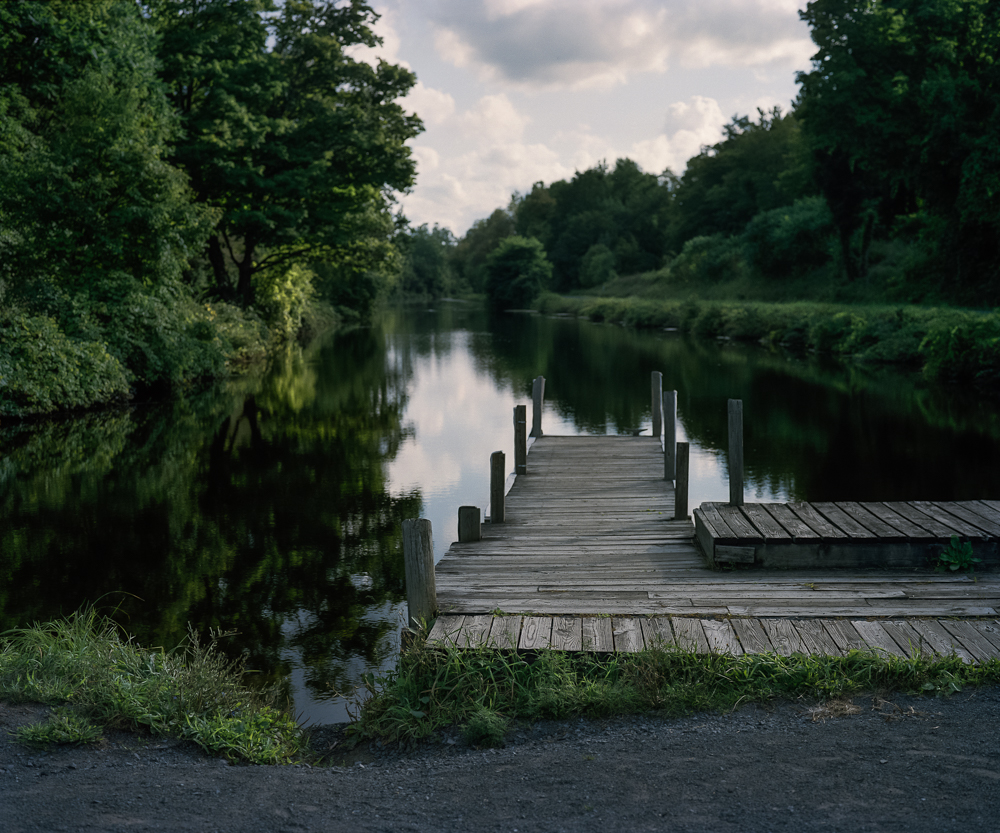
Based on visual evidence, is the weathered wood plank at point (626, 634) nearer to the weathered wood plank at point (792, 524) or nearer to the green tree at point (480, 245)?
the weathered wood plank at point (792, 524)

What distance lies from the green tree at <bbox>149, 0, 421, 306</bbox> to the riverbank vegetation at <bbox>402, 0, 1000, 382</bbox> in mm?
18701

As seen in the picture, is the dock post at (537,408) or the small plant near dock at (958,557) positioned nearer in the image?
→ the small plant near dock at (958,557)

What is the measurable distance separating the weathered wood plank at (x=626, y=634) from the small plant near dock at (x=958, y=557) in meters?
2.76

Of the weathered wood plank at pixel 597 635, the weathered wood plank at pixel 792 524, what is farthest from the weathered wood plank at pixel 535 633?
the weathered wood plank at pixel 792 524

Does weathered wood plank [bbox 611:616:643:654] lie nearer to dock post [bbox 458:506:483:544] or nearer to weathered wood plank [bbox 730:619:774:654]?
weathered wood plank [bbox 730:619:774:654]

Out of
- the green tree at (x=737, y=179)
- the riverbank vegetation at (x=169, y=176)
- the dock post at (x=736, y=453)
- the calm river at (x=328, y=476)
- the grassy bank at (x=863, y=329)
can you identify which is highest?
the green tree at (x=737, y=179)

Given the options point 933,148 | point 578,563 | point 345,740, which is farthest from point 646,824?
point 933,148

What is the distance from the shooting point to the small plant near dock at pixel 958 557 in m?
6.49

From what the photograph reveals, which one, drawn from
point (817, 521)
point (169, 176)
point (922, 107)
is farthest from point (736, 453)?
point (922, 107)

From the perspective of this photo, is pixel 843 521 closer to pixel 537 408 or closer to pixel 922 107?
pixel 537 408

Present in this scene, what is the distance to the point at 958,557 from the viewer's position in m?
6.50

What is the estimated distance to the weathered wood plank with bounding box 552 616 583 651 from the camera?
17.2ft

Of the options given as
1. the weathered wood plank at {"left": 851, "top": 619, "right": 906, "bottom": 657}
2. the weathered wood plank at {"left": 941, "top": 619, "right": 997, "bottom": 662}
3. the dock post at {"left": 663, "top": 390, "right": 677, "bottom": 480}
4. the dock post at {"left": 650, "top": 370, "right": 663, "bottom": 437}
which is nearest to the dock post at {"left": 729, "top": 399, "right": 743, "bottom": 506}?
the dock post at {"left": 663, "top": 390, "right": 677, "bottom": 480}

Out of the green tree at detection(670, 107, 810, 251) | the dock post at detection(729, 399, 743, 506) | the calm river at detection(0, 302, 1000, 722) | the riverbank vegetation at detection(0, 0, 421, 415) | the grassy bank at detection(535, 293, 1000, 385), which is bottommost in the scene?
the calm river at detection(0, 302, 1000, 722)
